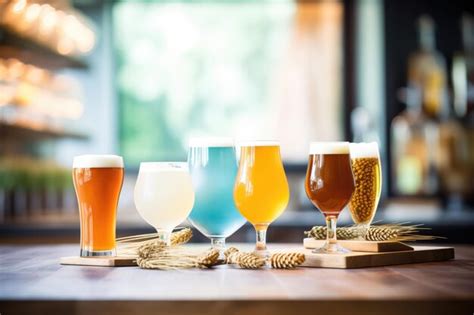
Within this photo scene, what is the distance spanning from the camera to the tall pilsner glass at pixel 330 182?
4.71 ft

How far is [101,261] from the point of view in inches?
56.2

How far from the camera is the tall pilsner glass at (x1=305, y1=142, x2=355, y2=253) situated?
4.71ft

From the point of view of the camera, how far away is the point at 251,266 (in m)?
1.36

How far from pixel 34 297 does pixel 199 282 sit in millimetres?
267

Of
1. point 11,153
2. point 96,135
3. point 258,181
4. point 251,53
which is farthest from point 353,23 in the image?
point 258,181

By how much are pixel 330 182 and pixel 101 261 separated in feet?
1.56

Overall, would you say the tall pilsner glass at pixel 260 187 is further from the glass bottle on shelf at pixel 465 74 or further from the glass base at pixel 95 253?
the glass bottle on shelf at pixel 465 74

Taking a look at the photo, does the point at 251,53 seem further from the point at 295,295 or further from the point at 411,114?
the point at 295,295

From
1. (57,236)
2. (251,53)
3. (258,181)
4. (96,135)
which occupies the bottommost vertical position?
(57,236)

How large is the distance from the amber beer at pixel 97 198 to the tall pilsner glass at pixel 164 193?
0.20 feet

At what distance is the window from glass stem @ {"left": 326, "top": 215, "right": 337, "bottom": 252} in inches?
120

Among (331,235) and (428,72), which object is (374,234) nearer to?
(331,235)

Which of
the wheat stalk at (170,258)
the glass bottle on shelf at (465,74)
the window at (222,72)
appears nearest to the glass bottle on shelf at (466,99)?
the glass bottle on shelf at (465,74)

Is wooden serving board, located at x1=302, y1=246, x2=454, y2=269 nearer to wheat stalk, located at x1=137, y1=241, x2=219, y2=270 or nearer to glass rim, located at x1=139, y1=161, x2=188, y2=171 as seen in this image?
wheat stalk, located at x1=137, y1=241, x2=219, y2=270
